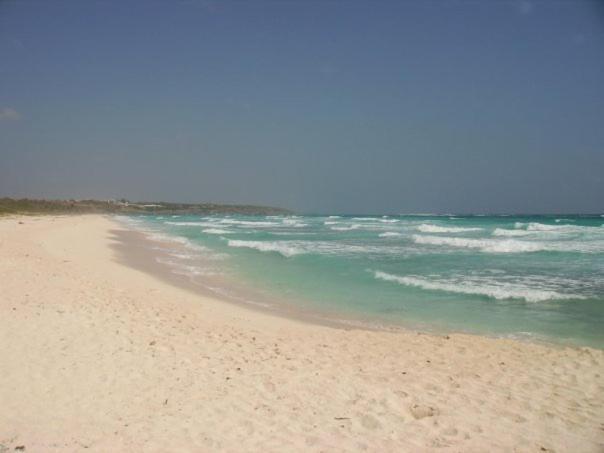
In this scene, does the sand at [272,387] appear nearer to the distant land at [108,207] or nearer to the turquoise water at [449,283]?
the turquoise water at [449,283]

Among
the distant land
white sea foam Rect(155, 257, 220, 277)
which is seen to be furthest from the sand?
the distant land

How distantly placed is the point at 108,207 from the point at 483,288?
425 ft

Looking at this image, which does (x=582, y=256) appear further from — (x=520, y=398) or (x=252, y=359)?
(x=252, y=359)

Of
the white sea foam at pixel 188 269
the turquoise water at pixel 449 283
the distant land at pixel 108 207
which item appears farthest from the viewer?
the distant land at pixel 108 207

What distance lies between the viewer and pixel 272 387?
530 centimetres

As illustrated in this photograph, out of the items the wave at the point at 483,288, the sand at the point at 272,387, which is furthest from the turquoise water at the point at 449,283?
the sand at the point at 272,387

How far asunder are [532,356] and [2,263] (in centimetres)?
1530

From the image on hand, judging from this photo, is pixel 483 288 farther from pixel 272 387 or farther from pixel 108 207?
pixel 108 207

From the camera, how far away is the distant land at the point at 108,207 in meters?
74.4

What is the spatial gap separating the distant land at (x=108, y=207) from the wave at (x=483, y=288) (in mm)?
62454

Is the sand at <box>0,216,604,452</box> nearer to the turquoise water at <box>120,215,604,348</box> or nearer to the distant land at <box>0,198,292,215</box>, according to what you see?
the turquoise water at <box>120,215,604,348</box>

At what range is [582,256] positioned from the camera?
62.6 feet

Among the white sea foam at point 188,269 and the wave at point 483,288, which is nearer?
the wave at point 483,288

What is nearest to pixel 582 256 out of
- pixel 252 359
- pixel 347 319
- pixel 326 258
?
pixel 326 258
